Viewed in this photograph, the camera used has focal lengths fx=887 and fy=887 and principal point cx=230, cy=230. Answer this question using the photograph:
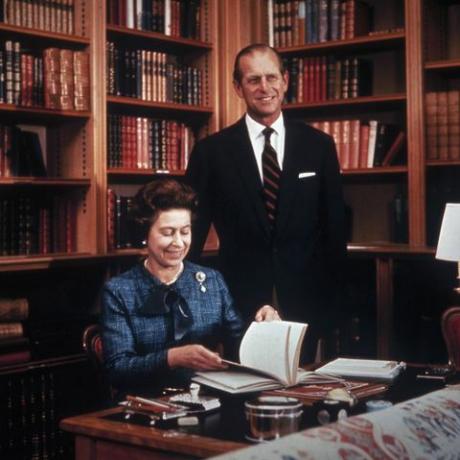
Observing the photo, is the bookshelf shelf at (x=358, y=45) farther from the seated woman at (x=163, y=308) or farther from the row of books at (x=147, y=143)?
the seated woman at (x=163, y=308)

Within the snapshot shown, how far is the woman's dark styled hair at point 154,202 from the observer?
2.58m

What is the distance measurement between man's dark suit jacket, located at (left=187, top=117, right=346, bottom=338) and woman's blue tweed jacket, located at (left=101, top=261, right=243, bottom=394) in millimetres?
835

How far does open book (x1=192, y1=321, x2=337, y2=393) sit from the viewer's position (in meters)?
2.12

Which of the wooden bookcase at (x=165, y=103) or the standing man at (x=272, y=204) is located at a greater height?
the wooden bookcase at (x=165, y=103)

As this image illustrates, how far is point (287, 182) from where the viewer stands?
11.6ft

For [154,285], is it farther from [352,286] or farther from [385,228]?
[385,228]

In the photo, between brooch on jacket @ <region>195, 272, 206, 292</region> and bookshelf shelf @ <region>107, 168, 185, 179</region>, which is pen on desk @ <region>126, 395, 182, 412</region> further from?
bookshelf shelf @ <region>107, 168, 185, 179</region>

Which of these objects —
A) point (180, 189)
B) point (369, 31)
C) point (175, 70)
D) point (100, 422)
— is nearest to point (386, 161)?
point (369, 31)

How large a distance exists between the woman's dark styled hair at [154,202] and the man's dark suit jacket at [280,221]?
901 mm

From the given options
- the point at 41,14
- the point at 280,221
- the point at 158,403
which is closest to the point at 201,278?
the point at 158,403

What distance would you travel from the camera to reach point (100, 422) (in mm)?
1844

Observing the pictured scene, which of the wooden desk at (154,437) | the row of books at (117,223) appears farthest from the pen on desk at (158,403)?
the row of books at (117,223)

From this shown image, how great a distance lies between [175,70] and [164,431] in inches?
123

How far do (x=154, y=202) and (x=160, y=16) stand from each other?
7.17ft
